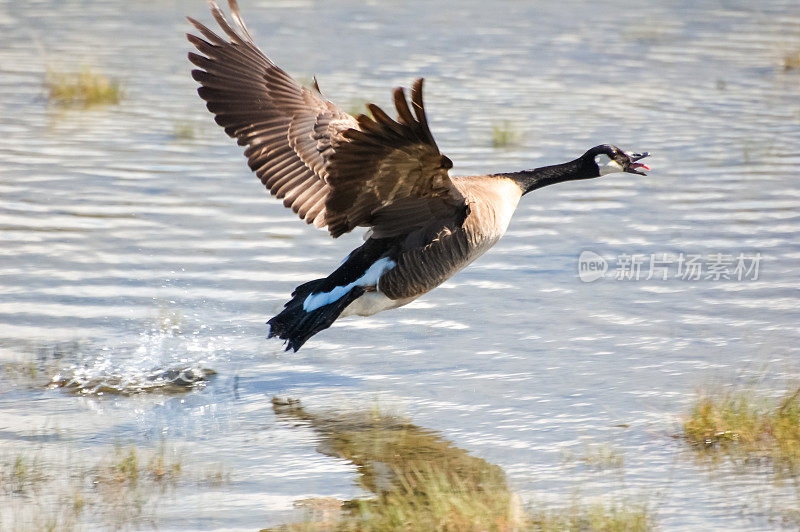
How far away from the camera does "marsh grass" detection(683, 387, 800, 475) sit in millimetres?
4867

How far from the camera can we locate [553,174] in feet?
21.4

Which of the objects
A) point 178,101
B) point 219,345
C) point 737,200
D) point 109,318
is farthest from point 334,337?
point 178,101

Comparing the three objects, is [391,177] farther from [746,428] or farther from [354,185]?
[746,428]

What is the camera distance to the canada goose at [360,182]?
4961 mm

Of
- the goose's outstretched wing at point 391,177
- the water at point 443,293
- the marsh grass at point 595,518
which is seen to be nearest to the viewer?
the marsh grass at point 595,518

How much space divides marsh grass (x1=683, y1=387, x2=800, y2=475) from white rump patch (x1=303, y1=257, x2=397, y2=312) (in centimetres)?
175

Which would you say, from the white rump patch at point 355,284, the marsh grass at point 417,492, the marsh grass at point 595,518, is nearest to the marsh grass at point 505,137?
the white rump patch at point 355,284

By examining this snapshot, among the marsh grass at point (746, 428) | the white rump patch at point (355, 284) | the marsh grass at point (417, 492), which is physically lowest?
the marsh grass at point (417, 492)

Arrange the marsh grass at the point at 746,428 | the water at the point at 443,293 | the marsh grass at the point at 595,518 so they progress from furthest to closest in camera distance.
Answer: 1. the water at the point at 443,293
2. the marsh grass at the point at 746,428
3. the marsh grass at the point at 595,518

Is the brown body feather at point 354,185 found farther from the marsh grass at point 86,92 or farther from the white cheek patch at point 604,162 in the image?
the marsh grass at point 86,92

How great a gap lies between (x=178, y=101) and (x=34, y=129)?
2095 mm

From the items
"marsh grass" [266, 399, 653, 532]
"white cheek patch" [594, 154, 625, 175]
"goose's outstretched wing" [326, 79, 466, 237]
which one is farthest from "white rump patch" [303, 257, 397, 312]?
"white cheek patch" [594, 154, 625, 175]

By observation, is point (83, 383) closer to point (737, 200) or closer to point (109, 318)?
point (109, 318)

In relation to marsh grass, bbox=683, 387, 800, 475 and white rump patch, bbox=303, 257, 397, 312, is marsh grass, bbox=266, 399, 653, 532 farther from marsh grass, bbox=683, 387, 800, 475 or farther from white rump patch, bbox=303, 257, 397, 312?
marsh grass, bbox=683, 387, 800, 475
